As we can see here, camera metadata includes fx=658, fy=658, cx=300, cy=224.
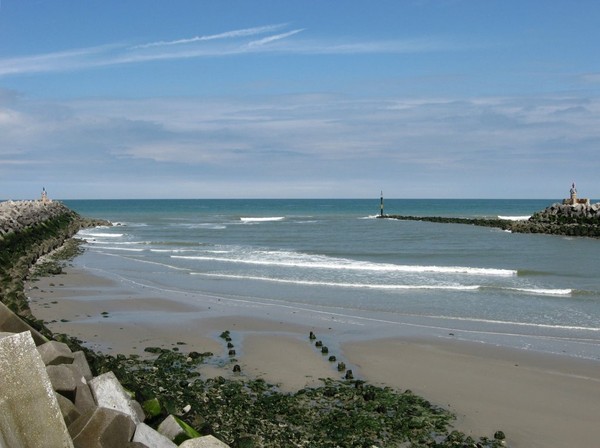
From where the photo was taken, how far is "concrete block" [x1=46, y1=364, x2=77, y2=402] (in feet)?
19.0

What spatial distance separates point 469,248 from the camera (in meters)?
34.8

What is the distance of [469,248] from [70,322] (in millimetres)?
25338

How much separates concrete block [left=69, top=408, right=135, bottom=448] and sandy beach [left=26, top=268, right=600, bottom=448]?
4.06 metres

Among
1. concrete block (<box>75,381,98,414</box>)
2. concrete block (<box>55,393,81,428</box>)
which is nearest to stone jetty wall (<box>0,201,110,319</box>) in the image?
concrete block (<box>75,381,98,414</box>)

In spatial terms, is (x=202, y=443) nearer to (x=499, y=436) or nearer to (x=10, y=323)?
(x=10, y=323)

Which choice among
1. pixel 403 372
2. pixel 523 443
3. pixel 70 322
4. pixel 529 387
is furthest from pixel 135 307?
pixel 523 443

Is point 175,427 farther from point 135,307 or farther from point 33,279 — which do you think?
point 33,279

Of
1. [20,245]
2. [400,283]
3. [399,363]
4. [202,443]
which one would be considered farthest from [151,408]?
[20,245]

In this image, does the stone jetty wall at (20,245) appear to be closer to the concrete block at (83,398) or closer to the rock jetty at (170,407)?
the rock jetty at (170,407)

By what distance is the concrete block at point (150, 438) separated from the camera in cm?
537

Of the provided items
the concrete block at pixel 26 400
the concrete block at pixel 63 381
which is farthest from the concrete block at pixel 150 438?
the concrete block at pixel 26 400

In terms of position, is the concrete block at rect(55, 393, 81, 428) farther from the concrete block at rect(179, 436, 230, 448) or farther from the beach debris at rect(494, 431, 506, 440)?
the beach debris at rect(494, 431, 506, 440)

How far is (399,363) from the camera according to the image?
10.7 m

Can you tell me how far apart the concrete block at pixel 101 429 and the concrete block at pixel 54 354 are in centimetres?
151
